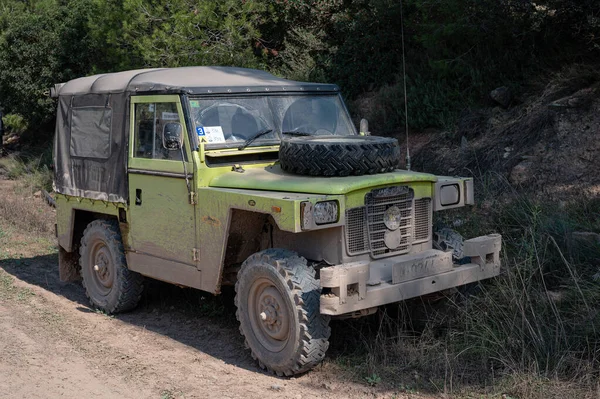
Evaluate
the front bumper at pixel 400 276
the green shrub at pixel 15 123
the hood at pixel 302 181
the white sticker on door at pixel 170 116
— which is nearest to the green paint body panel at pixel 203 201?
the hood at pixel 302 181

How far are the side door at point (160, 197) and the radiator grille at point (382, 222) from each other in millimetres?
Result: 1447

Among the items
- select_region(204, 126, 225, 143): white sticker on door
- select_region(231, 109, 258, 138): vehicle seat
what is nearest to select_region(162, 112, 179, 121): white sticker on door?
select_region(204, 126, 225, 143): white sticker on door

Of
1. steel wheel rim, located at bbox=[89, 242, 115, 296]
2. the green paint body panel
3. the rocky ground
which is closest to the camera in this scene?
the green paint body panel

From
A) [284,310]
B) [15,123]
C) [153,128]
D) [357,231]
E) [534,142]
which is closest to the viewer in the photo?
[284,310]

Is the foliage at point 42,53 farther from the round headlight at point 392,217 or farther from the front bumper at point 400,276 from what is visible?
the front bumper at point 400,276

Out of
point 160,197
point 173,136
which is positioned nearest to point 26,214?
point 160,197

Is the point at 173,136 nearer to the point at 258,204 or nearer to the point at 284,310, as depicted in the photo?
the point at 258,204

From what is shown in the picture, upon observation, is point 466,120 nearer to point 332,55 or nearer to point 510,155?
point 510,155

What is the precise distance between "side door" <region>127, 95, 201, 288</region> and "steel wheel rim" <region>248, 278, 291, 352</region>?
0.75 meters

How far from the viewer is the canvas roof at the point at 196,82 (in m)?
6.82

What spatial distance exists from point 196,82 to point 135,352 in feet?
8.06

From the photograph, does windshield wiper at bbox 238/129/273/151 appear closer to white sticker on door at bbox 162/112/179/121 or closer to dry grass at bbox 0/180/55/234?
white sticker on door at bbox 162/112/179/121

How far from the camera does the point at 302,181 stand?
589 cm

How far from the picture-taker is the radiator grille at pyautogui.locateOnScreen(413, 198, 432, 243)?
6.37m
